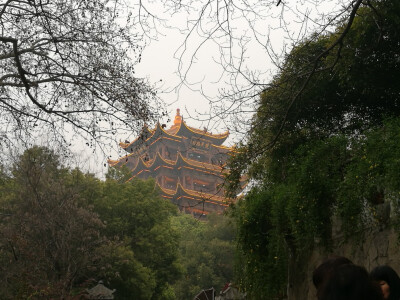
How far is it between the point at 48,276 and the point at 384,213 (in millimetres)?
9639

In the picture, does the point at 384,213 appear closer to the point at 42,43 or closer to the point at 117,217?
the point at 42,43

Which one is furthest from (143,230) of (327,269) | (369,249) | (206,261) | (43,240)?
(327,269)

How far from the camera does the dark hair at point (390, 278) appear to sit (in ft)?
7.11

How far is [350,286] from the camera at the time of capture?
61.1 inches

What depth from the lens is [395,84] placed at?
741 cm

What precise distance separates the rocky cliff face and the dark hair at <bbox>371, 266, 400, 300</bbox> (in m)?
2.80

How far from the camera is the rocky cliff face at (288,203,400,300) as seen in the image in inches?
205

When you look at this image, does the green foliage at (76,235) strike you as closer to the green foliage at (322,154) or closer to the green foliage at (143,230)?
the green foliage at (143,230)

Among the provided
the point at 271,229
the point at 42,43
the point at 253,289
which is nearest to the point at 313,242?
the point at 271,229

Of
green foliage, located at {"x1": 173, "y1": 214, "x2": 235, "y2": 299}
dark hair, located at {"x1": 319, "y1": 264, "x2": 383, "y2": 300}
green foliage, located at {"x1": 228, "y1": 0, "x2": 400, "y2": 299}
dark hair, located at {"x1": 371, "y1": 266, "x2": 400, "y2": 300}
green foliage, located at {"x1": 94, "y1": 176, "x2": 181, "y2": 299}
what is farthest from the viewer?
green foliage, located at {"x1": 173, "y1": 214, "x2": 235, "y2": 299}

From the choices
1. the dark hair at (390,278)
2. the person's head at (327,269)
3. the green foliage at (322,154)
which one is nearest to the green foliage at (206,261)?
the green foliage at (322,154)

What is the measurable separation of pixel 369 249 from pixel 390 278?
3526 millimetres

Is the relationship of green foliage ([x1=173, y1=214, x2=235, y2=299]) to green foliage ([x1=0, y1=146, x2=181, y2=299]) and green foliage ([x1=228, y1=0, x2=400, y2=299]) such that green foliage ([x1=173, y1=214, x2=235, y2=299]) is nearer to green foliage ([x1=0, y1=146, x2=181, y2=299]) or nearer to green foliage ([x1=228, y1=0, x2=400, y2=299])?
green foliage ([x1=0, y1=146, x2=181, y2=299])

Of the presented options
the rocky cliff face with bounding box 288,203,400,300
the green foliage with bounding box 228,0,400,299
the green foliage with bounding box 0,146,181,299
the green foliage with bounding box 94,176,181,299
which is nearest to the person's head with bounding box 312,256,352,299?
the green foliage with bounding box 228,0,400,299
